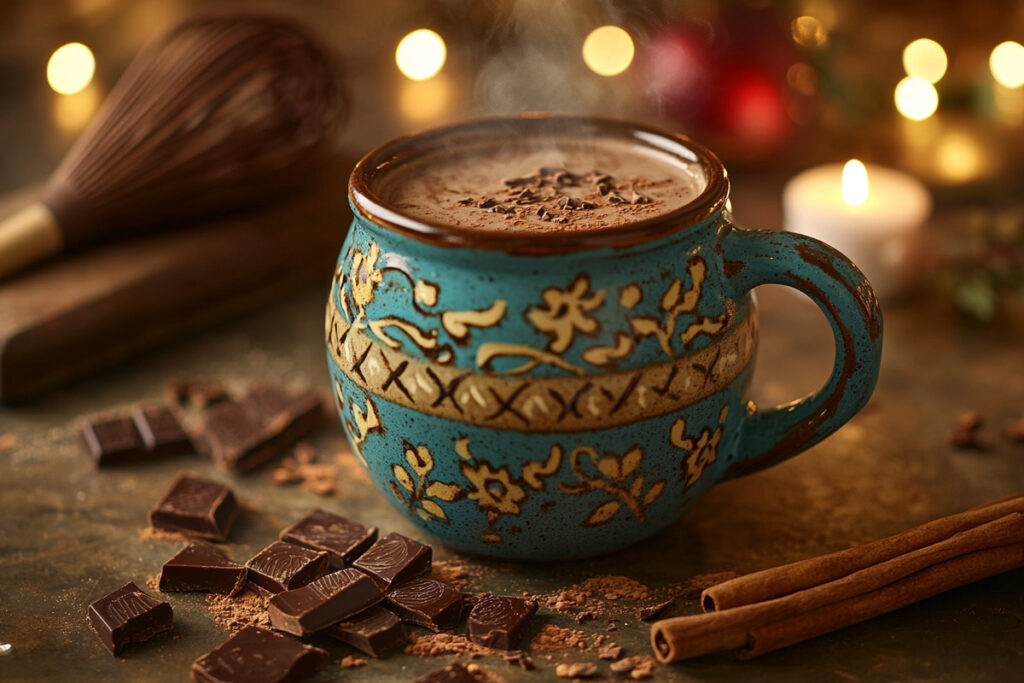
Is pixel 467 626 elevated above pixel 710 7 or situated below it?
below

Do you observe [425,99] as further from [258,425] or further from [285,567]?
[285,567]

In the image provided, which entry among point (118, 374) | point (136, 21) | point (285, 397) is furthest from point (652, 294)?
point (136, 21)

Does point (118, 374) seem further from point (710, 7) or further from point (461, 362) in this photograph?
point (710, 7)

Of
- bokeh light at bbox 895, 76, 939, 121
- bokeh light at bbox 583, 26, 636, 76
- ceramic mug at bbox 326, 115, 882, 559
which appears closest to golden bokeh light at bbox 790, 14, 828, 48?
bokeh light at bbox 895, 76, 939, 121

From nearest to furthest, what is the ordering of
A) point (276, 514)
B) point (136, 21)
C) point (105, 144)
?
point (276, 514)
point (105, 144)
point (136, 21)

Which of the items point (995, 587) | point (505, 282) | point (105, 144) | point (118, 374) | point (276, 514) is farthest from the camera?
point (105, 144)

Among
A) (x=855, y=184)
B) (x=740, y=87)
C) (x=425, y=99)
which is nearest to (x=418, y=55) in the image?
(x=425, y=99)

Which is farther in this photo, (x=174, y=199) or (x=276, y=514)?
(x=174, y=199)

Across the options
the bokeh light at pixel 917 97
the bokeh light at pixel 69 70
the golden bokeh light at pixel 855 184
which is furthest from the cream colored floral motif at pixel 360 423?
the bokeh light at pixel 69 70
